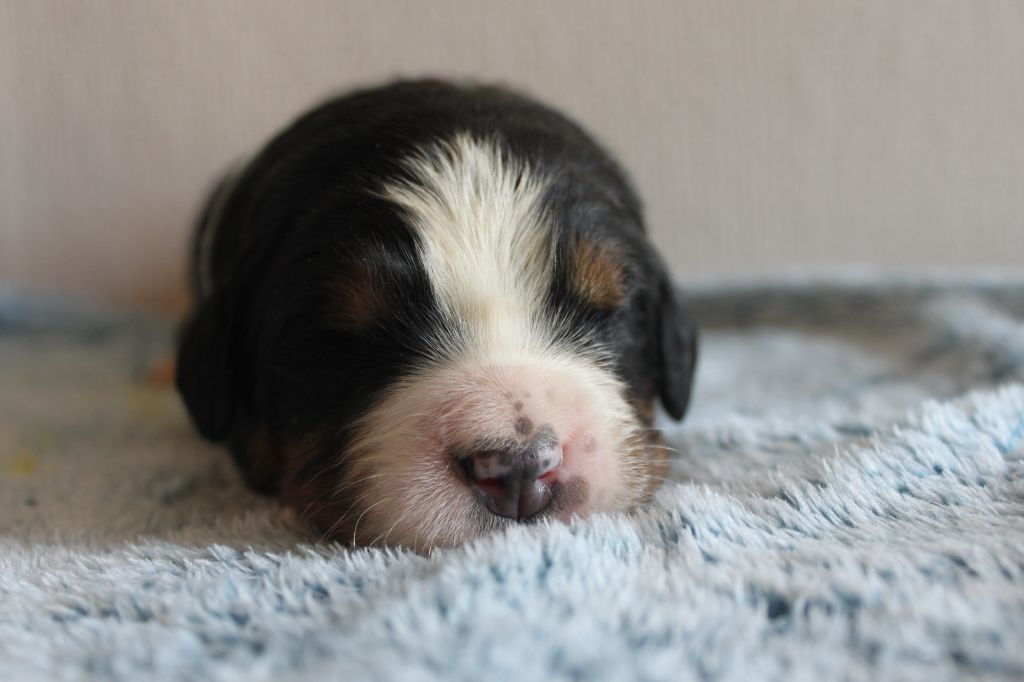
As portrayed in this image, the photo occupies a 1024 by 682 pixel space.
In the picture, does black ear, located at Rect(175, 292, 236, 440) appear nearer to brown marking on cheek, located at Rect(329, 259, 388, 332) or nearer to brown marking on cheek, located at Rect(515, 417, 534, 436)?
brown marking on cheek, located at Rect(329, 259, 388, 332)

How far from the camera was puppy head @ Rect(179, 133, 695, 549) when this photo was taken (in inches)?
Result: 49.4

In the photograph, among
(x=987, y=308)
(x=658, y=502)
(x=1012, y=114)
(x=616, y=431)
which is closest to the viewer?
(x=658, y=502)

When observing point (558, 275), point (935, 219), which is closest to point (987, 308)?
point (935, 219)

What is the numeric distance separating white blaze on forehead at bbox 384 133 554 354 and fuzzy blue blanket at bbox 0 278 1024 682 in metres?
0.37

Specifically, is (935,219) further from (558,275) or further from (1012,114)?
(558,275)

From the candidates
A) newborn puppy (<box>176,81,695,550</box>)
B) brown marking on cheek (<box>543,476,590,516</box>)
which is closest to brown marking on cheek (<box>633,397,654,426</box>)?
newborn puppy (<box>176,81,695,550</box>)

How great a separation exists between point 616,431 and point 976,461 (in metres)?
0.53

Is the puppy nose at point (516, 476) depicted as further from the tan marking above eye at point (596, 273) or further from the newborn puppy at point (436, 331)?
the tan marking above eye at point (596, 273)

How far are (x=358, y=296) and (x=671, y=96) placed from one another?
2079mm

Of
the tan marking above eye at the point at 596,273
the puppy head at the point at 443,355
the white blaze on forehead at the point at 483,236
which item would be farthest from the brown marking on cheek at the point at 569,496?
the tan marking above eye at the point at 596,273

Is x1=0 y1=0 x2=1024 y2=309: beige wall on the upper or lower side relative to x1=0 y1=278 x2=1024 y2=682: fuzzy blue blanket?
upper

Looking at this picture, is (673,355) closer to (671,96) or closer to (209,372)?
(209,372)

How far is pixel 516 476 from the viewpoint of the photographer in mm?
1216

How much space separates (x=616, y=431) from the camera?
4.66ft
